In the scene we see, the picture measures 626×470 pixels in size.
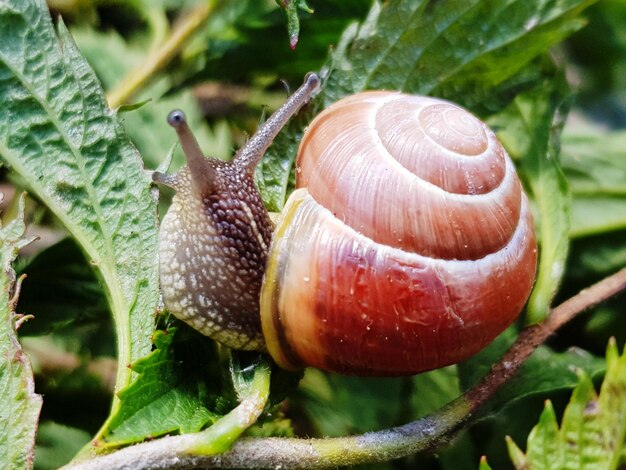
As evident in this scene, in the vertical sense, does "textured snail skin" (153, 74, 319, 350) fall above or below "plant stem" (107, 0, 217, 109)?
below

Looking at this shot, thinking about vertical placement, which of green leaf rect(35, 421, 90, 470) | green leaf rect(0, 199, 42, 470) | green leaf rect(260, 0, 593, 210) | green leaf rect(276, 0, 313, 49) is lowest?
green leaf rect(35, 421, 90, 470)

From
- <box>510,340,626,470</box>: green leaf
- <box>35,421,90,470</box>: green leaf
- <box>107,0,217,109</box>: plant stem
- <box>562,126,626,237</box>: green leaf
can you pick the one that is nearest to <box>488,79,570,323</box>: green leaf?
<box>510,340,626,470</box>: green leaf

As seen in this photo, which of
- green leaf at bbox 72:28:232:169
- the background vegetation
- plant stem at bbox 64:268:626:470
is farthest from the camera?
green leaf at bbox 72:28:232:169

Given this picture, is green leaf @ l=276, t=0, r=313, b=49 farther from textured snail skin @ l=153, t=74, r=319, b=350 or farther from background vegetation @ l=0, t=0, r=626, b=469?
textured snail skin @ l=153, t=74, r=319, b=350

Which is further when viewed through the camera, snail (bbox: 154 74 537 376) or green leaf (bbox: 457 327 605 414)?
green leaf (bbox: 457 327 605 414)

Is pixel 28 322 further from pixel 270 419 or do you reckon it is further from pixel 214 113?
pixel 214 113

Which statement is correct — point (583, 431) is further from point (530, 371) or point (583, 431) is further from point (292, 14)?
point (292, 14)

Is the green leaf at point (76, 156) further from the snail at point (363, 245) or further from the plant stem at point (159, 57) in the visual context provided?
the plant stem at point (159, 57)

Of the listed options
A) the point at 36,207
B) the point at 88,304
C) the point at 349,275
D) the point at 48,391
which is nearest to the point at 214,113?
the point at 36,207
